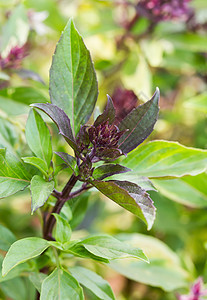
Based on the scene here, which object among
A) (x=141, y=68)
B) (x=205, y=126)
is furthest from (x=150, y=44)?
(x=205, y=126)

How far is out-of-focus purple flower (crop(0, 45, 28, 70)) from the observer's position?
0.71 m

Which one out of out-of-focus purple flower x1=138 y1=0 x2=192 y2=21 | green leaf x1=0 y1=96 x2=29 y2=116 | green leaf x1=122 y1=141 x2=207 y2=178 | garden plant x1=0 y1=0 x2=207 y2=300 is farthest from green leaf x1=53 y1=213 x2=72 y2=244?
out-of-focus purple flower x1=138 y1=0 x2=192 y2=21

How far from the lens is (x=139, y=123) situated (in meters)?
0.45

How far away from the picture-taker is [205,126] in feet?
3.49

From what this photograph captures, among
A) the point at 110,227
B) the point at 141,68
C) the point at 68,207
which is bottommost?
the point at 110,227

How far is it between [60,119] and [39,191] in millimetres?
82

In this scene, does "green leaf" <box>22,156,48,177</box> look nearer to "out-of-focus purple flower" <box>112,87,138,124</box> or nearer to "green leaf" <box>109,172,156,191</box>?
"green leaf" <box>109,172,156,191</box>

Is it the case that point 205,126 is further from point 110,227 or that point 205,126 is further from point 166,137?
point 110,227

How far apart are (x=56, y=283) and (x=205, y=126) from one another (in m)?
0.74

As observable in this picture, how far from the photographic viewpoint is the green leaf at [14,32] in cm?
75

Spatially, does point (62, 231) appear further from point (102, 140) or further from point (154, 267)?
point (154, 267)

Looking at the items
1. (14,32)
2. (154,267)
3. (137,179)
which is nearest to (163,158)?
(137,179)

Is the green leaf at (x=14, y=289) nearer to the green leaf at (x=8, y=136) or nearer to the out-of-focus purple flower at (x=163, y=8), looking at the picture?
the green leaf at (x=8, y=136)

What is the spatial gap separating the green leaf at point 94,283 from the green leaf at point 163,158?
0.16 metres
